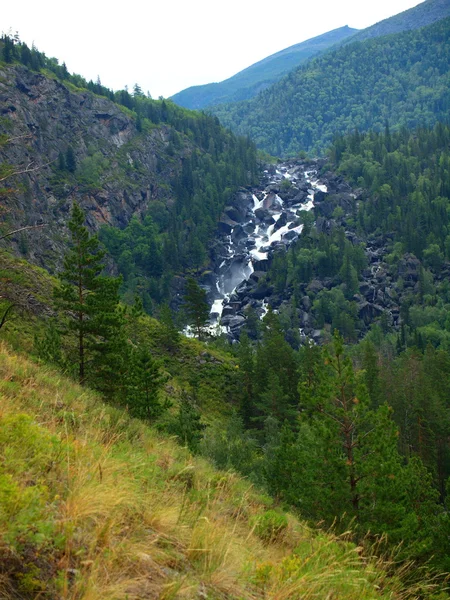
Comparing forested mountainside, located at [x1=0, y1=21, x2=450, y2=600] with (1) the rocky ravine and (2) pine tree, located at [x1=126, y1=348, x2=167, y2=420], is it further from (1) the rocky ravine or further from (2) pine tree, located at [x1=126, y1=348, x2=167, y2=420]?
(1) the rocky ravine

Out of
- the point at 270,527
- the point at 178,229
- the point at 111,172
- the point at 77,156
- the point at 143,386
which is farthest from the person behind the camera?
the point at 178,229

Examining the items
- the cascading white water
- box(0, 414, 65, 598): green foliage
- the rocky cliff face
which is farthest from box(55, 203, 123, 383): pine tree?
the cascading white water

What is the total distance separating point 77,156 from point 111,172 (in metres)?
11.8

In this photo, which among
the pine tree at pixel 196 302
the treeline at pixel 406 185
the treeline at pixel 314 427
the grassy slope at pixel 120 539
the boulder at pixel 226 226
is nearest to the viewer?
the grassy slope at pixel 120 539

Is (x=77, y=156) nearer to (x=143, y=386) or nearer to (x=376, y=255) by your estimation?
(x=376, y=255)

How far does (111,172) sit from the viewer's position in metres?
159

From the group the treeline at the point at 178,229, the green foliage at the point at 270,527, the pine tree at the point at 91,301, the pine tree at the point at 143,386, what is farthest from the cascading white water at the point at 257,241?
the green foliage at the point at 270,527

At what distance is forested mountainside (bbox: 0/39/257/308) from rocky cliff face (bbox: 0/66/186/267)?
35cm

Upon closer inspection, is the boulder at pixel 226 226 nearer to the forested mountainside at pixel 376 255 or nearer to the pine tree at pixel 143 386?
the forested mountainside at pixel 376 255

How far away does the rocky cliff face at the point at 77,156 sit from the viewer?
412ft

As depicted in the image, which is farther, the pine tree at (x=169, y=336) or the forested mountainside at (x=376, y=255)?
the forested mountainside at (x=376, y=255)

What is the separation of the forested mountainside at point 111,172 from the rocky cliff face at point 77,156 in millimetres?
348

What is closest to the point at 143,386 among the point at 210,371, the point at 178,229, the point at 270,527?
the point at 270,527

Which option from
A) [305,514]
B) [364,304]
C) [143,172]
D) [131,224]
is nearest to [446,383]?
[305,514]
